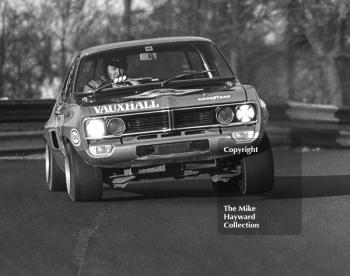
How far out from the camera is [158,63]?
9625 mm

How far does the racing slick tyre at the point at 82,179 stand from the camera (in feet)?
28.3

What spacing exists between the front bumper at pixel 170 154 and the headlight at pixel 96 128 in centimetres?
5

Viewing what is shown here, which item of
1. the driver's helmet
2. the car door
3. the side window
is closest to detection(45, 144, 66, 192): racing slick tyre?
the car door

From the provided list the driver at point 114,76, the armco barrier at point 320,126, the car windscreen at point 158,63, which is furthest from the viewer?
the armco barrier at point 320,126

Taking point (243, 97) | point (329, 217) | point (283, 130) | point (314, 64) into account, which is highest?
point (243, 97)

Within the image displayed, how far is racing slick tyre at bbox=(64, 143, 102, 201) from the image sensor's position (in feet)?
28.3

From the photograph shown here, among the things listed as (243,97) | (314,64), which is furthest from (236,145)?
(314,64)

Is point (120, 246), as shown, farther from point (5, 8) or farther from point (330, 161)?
point (5, 8)

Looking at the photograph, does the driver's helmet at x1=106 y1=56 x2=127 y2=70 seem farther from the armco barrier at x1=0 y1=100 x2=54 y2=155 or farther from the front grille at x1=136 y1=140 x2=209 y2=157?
the armco barrier at x1=0 y1=100 x2=54 y2=155

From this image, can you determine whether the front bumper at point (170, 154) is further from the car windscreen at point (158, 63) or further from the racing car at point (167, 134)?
the car windscreen at point (158, 63)

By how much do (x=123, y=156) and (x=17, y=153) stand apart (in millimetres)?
7224

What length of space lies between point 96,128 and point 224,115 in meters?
1.04

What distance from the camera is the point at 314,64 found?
37.8m

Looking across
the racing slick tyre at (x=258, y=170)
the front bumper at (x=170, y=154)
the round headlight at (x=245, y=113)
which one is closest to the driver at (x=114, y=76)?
the front bumper at (x=170, y=154)
